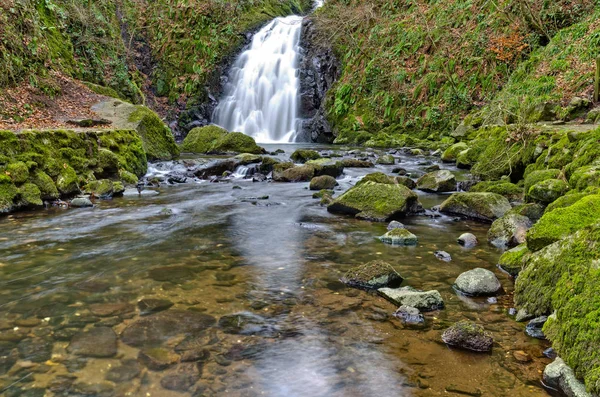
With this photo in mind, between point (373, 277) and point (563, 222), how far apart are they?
6.65 ft

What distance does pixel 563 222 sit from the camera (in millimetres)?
4320

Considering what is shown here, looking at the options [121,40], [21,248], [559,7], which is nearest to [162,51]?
[121,40]

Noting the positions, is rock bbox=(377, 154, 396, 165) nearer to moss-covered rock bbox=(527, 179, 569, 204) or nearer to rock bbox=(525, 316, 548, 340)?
Result: moss-covered rock bbox=(527, 179, 569, 204)

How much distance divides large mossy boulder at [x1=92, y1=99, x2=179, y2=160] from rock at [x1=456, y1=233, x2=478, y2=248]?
1120cm

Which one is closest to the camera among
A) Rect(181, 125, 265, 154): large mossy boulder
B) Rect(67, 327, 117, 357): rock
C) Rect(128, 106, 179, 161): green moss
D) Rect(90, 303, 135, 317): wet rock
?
Rect(67, 327, 117, 357): rock

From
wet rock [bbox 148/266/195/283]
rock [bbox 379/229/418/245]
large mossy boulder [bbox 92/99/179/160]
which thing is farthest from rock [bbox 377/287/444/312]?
large mossy boulder [bbox 92/99/179/160]

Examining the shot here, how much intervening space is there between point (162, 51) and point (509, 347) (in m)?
31.2

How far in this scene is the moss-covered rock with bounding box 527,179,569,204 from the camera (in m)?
6.34

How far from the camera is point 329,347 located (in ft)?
11.4

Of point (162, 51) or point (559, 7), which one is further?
point (162, 51)

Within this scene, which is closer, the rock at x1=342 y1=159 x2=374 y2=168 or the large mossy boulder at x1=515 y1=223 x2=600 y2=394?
the large mossy boulder at x1=515 y1=223 x2=600 y2=394

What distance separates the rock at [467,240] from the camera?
6.13 meters

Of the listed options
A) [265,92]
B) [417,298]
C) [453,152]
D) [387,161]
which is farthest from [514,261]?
[265,92]

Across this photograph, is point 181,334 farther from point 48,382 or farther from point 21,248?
point 21,248
